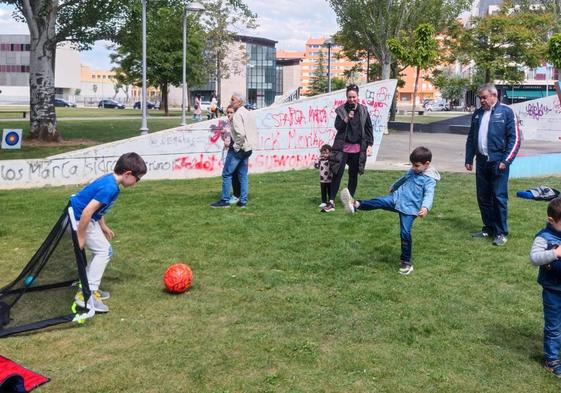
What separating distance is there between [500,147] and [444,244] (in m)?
1.36

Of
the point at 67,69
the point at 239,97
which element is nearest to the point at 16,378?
the point at 239,97

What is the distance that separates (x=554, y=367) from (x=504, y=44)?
35.2 metres

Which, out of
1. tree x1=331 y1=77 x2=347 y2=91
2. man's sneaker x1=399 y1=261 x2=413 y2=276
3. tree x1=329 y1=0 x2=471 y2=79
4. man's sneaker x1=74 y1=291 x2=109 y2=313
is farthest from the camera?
tree x1=331 y1=77 x2=347 y2=91

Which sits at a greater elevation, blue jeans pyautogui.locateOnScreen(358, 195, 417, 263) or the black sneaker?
blue jeans pyautogui.locateOnScreen(358, 195, 417, 263)

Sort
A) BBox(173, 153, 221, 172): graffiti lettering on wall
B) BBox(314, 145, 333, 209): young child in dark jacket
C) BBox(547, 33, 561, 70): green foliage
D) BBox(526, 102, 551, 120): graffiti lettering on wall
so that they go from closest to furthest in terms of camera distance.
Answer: BBox(314, 145, 333, 209): young child in dark jacket
BBox(173, 153, 221, 172): graffiti lettering on wall
BBox(547, 33, 561, 70): green foliage
BBox(526, 102, 551, 120): graffiti lettering on wall

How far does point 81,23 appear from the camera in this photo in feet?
68.0

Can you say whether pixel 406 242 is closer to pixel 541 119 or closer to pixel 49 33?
pixel 49 33

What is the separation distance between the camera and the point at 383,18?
101 feet

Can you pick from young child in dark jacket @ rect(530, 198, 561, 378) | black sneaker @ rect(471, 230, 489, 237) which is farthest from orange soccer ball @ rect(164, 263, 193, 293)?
black sneaker @ rect(471, 230, 489, 237)

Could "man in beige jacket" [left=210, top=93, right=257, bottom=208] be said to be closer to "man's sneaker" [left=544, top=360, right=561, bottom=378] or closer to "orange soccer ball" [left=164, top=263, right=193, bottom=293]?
"orange soccer ball" [left=164, top=263, right=193, bottom=293]

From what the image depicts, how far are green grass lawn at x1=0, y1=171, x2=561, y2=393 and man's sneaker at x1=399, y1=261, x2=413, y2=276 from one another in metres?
0.10

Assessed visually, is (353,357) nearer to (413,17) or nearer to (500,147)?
(500,147)

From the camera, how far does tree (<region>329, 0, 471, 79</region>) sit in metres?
30.7

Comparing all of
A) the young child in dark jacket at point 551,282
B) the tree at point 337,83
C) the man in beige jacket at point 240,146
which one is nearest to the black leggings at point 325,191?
the man in beige jacket at point 240,146
